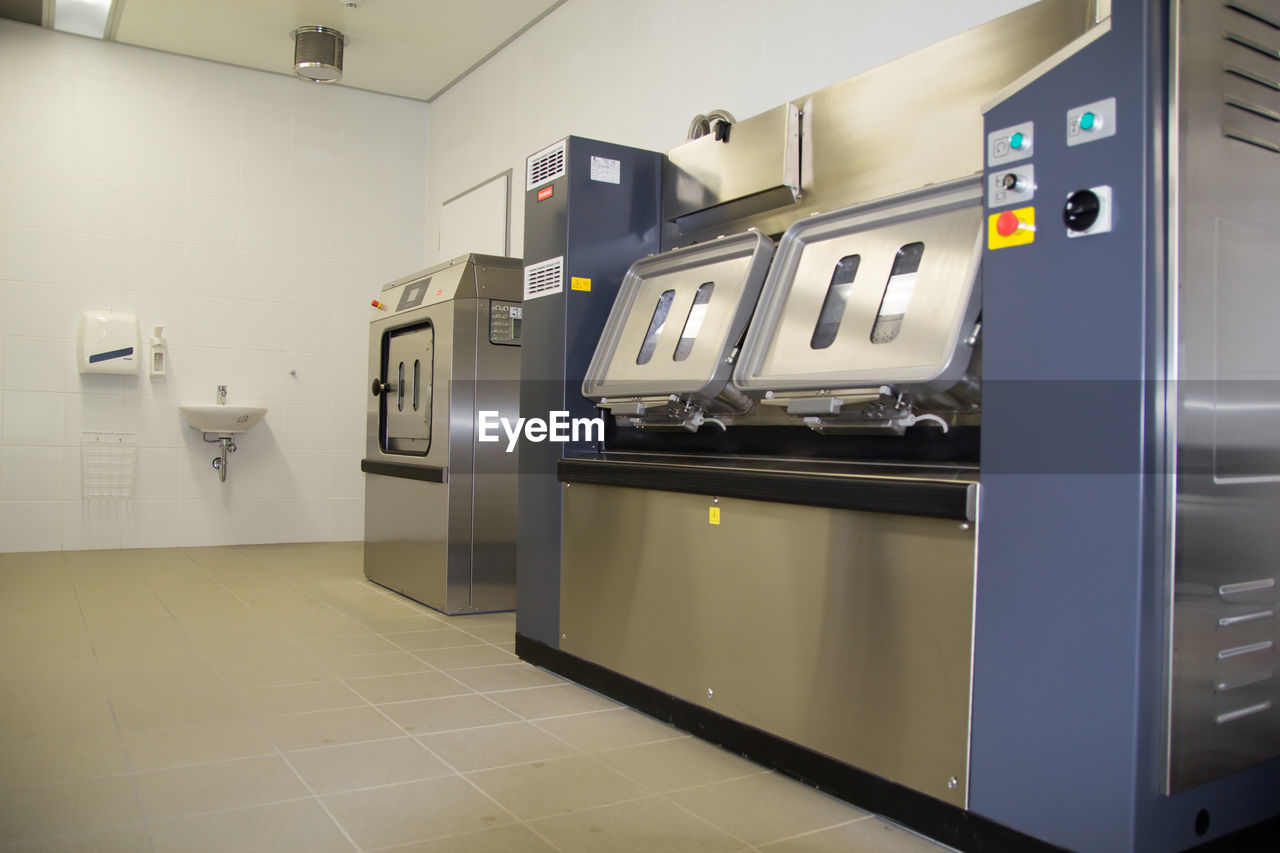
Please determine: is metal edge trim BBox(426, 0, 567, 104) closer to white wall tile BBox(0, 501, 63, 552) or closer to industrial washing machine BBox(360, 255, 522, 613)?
industrial washing machine BBox(360, 255, 522, 613)

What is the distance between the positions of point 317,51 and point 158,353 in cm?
221

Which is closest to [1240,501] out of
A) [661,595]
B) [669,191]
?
[661,595]

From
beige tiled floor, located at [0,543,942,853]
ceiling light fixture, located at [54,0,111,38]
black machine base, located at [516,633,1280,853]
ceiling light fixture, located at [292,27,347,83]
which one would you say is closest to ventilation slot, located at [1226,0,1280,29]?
black machine base, located at [516,633,1280,853]

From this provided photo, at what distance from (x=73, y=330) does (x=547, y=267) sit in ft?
13.4

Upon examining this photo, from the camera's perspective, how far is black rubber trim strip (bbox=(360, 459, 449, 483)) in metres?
4.21

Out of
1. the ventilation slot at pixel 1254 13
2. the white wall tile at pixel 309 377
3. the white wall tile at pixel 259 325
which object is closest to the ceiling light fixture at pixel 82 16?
the white wall tile at pixel 259 325

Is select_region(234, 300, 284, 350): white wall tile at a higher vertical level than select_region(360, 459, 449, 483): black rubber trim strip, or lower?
higher

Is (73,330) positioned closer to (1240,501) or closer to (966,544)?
(966,544)

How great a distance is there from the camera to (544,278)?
3.32 metres

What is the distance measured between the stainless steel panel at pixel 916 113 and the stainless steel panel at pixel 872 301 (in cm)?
21

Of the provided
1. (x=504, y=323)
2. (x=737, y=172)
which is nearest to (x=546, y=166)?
(x=737, y=172)

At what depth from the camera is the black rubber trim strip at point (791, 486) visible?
1.80 metres

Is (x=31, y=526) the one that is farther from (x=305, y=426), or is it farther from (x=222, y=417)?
(x=305, y=426)

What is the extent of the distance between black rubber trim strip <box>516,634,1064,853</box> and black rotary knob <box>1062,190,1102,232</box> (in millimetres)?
1117
